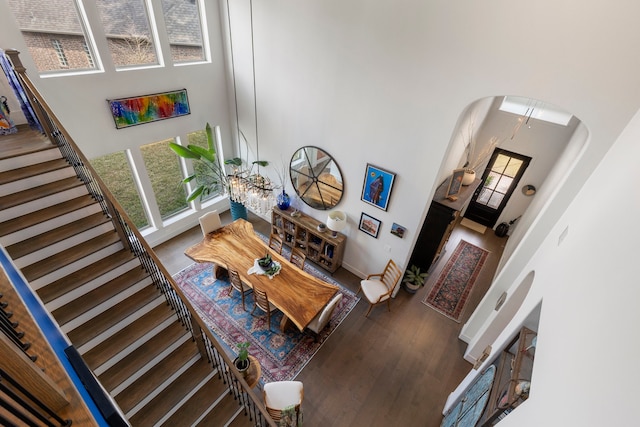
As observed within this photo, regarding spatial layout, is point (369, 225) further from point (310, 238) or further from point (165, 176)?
Answer: point (165, 176)

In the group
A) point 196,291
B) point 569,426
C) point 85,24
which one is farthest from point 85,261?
point 569,426

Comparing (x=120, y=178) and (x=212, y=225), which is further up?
(x=120, y=178)

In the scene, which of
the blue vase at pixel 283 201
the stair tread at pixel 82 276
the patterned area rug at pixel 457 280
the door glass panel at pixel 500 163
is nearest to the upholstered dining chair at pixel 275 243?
the blue vase at pixel 283 201

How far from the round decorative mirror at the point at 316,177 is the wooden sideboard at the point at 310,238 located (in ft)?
1.57

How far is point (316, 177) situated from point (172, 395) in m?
4.32

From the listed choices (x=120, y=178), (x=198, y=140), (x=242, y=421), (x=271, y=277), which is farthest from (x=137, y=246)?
(x=198, y=140)

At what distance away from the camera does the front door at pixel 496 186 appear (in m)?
7.26

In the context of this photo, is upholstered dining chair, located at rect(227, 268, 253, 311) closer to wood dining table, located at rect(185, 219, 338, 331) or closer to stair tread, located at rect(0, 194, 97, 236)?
wood dining table, located at rect(185, 219, 338, 331)

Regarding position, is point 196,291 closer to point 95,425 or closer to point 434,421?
point 95,425

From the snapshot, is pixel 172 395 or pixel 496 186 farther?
pixel 496 186

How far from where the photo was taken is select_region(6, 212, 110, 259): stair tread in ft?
10.4

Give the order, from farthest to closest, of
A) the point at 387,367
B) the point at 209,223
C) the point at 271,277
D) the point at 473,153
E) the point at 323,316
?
the point at 473,153 < the point at 209,223 < the point at 271,277 < the point at 387,367 < the point at 323,316

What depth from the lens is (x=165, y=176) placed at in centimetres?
664

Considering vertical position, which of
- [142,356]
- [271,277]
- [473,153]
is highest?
[473,153]
